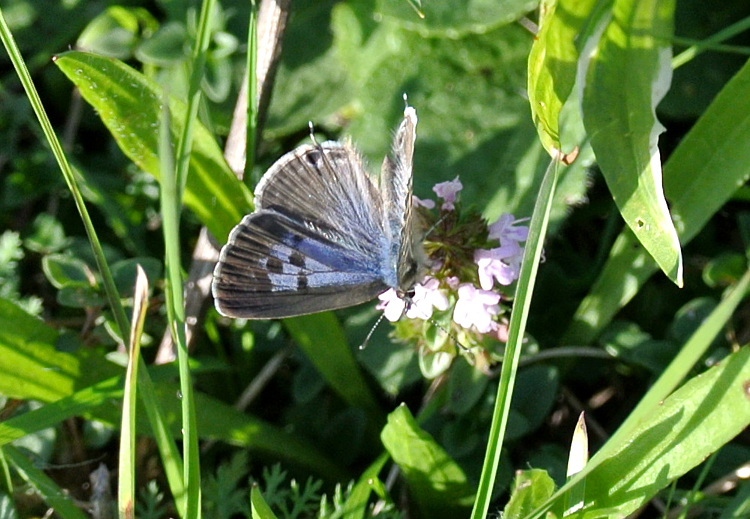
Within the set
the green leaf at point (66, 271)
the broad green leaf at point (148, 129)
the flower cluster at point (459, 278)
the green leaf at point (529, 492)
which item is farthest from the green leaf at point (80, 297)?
the green leaf at point (529, 492)

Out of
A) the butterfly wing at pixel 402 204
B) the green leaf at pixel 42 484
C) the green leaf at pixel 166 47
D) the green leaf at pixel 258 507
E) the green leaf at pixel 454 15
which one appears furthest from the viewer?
the green leaf at pixel 166 47

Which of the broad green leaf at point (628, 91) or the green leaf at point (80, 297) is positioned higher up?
the broad green leaf at point (628, 91)

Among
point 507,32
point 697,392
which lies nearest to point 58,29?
point 507,32

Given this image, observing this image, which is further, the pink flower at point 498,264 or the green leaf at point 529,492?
the pink flower at point 498,264

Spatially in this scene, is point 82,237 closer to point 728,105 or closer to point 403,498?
point 403,498

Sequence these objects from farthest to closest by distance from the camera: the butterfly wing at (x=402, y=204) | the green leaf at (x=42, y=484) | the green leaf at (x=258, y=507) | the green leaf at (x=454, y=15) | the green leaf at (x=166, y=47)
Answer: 1. the green leaf at (x=166, y=47)
2. the green leaf at (x=454, y=15)
3. the green leaf at (x=42, y=484)
4. the butterfly wing at (x=402, y=204)
5. the green leaf at (x=258, y=507)

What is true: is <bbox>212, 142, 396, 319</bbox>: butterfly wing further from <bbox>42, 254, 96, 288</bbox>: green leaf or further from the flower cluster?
<bbox>42, 254, 96, 288</bbox>: green leaf

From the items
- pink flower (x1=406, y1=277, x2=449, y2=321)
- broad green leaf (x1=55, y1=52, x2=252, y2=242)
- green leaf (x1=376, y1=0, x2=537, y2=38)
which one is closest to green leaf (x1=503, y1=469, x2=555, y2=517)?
pink flower (x1=406, y1=277, x2=449, y2=321)

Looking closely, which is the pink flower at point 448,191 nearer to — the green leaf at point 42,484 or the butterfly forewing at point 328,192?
the butterfly forewing at point 328,192
